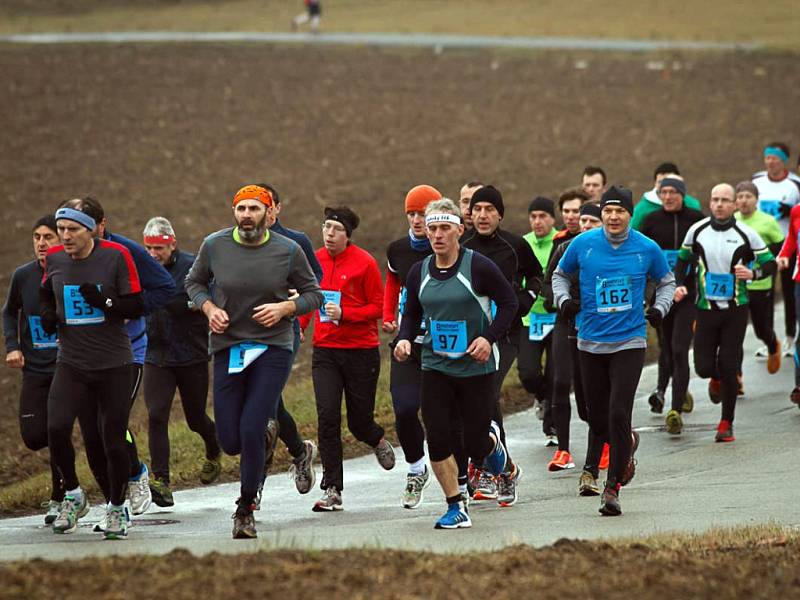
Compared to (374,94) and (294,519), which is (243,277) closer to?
(294,519)

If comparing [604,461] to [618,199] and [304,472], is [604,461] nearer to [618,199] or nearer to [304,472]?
[304,472]

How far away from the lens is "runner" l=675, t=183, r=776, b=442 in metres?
13.6

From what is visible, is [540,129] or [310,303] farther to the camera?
[540,129]

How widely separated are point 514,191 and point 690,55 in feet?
63.4

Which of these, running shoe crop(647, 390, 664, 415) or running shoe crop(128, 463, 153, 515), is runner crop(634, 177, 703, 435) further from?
running shoe crop(128, 463, 153, 515)

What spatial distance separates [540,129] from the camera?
122ft

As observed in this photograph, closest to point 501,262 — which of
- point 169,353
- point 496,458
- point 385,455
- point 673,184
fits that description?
point 496,458

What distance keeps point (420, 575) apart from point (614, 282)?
12.4ft

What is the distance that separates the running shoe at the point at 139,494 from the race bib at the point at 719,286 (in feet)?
17.5

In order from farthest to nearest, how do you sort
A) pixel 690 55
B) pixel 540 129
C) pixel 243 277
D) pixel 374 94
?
pixel 690 55, pixel 374 94, pixel 540 129, pixel 243 277

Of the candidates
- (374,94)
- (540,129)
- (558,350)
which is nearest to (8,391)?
(558,350)

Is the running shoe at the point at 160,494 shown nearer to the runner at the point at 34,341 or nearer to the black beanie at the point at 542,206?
the runner at the point at 34,341

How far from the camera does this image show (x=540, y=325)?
13625 mm

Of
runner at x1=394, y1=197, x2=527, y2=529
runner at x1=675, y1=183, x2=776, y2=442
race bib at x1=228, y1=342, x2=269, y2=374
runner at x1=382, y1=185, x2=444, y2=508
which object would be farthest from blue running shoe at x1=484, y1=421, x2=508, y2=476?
runner at x1=675, y1=183, x2=776, y2=442
